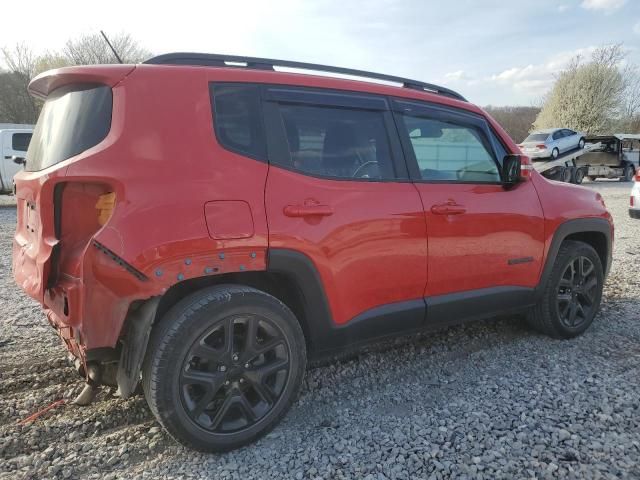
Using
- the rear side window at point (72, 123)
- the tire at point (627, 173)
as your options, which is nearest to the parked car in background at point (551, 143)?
the tire at point (627, 173)

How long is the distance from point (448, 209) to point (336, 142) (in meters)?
0.85

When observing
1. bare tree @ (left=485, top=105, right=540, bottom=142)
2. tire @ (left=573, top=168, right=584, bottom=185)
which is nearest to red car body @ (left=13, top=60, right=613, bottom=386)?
tire @ (left=573, top=168, right=584, bottom=185)

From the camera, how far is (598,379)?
3.09 metres

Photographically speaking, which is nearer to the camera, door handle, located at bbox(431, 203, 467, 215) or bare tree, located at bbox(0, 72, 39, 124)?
door handle, located at bbox(431, 203, 467, 215)

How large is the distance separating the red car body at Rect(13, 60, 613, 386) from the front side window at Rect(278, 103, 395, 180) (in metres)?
0.10

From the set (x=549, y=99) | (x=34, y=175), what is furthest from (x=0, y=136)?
(x=549, y=99)

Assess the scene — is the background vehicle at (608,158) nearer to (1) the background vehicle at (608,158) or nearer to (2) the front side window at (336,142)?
(1) the background vehicle at (608,158)

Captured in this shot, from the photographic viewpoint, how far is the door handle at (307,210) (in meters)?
2.42

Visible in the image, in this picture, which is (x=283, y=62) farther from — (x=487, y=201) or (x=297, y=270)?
(x=487, y=201)

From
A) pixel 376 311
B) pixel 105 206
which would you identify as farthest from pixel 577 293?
pixel 105 206

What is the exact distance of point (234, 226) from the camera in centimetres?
227

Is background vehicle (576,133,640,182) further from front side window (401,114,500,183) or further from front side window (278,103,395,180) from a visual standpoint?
front side window (278,103,395,180)

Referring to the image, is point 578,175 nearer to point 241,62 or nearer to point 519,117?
point 241,62

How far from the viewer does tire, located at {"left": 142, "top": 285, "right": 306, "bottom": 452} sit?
2178 mm
